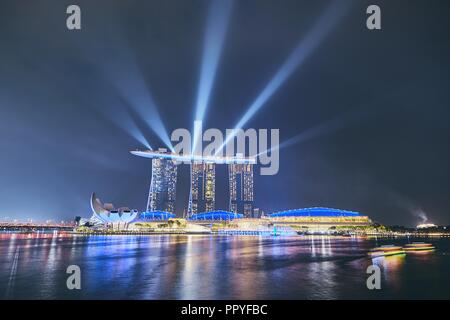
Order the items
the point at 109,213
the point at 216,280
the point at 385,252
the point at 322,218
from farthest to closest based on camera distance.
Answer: the point at 322,218 → the point at 109,213 → the point at 385,252 → the point at 216,280

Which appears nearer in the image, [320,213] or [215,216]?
[320,213]

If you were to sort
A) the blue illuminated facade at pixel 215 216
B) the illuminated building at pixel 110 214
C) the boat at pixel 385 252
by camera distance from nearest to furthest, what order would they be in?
the boat at pixel 385 252, the illuminated building at pixel 110 214, the blue illuminated facade at pixel 215 216

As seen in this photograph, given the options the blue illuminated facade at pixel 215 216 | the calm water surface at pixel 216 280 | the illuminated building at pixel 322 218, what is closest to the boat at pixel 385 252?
the calm water surface at pixel 216 280

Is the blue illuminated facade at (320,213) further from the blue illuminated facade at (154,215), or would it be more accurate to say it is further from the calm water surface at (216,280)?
the calm water surface at (216,280)

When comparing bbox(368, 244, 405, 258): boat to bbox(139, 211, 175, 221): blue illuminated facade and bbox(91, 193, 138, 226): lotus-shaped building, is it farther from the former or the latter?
bbox(139, 211, 175, 221): blue illuminated facade

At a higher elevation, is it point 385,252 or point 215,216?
point 215,216

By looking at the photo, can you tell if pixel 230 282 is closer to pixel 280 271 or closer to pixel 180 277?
pixel 180 277

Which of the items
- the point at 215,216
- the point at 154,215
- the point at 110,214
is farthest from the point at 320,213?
the point at 110,214

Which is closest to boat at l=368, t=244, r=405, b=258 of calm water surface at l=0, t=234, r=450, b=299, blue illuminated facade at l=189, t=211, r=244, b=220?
calm water surface at l=0, t=234, r=450, b=299

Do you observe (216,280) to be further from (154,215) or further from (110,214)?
(154,215)

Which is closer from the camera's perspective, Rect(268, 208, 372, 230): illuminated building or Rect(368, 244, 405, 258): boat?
Rect(368, 244, 405, 258): boat
